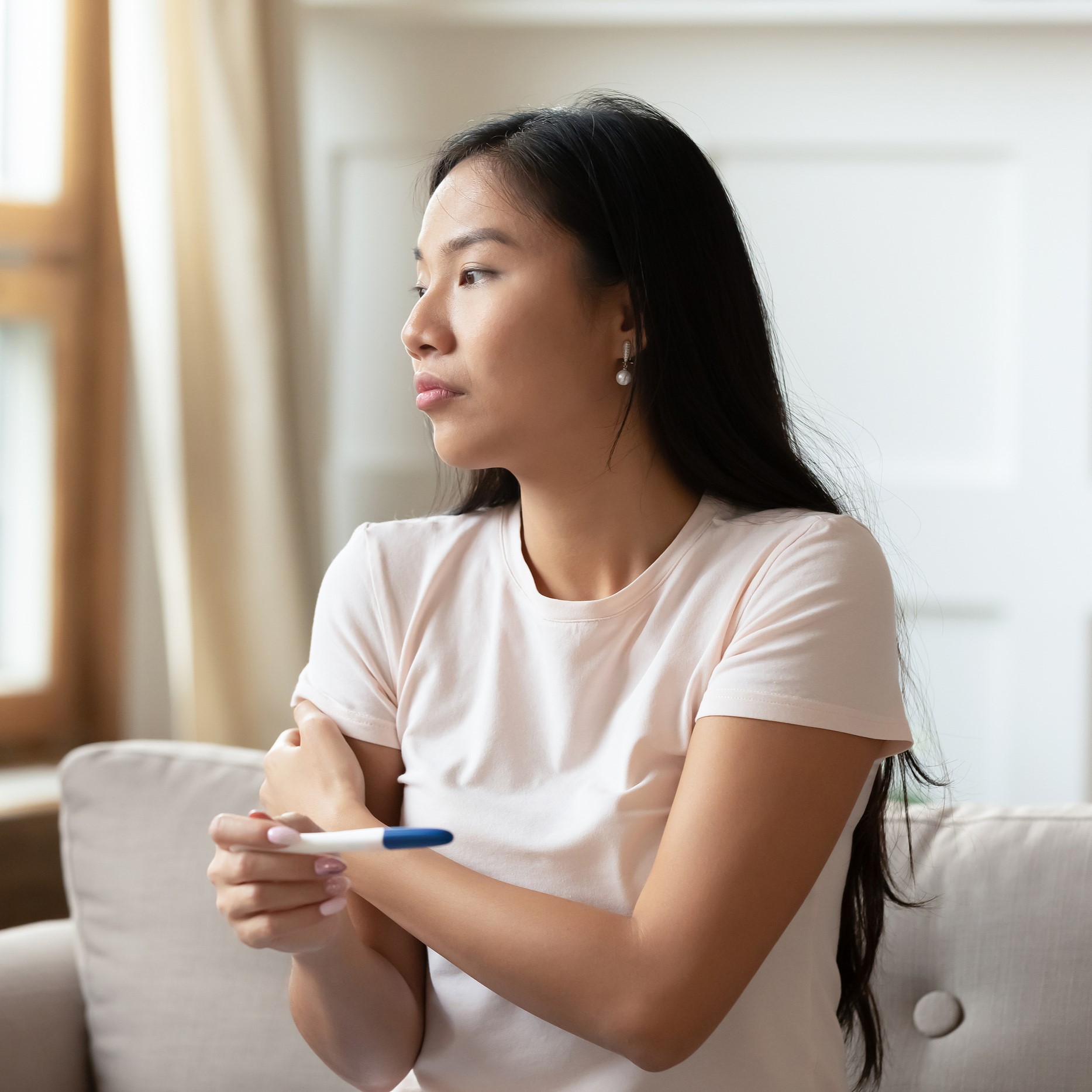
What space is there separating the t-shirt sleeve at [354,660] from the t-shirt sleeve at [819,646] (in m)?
0.32

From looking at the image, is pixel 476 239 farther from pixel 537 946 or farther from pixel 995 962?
pixel 995 962

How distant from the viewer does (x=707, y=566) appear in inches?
42.5

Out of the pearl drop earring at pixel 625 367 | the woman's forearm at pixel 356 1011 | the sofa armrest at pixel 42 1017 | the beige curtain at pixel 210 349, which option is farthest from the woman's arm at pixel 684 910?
the beige curtain at pixel 210 349

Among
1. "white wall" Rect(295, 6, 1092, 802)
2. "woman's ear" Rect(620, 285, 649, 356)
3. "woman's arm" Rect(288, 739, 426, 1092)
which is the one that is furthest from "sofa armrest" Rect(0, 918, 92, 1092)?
"white wall" Rect(295, 6, 1092, 802)

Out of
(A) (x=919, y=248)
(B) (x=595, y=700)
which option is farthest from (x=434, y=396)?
(A) (x=919, y=248)

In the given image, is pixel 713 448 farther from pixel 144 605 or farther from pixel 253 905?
pixel 144 605

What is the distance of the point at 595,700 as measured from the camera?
3.49 ft

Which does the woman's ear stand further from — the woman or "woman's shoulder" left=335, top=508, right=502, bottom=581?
"woman's shoulder" left=335, top=508, right=502, bottom=581

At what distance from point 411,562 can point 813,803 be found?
1.53ft

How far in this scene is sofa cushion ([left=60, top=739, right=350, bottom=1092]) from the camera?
4.40 ft

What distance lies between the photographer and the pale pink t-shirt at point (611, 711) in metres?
0.98

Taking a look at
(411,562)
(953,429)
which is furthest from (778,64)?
(411,562)

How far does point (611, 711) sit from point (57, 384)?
150cm

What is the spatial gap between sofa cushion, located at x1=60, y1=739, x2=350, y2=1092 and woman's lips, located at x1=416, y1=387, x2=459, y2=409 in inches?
22.8
